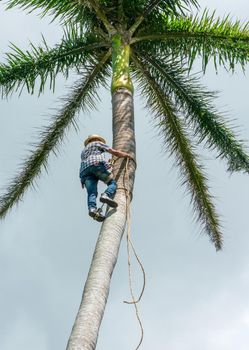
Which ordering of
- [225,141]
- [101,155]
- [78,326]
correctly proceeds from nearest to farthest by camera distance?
[78,326] → [101,155] → [225,141]

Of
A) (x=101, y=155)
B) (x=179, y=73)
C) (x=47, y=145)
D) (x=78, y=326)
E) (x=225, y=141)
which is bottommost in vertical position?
(x=78, y=326)

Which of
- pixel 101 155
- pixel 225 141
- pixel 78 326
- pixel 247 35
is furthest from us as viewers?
pixel 225 141

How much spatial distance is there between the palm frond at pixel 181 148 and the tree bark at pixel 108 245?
2139mm

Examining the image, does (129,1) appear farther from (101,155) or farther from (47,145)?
(101,155)

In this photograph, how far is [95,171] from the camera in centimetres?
854

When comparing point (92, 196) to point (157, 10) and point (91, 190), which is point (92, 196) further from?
point (157, 10)

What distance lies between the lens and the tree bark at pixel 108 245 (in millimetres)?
6180

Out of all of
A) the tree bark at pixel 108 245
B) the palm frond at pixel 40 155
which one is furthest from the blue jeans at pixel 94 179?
the palm frond at pixel 40 155

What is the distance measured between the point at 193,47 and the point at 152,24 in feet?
2.91

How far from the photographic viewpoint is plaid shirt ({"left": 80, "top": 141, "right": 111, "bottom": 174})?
8570 millimetres

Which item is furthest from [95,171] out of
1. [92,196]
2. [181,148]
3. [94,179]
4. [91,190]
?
[181,148]

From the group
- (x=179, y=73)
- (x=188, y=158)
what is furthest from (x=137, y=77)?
(x=188, y=158)

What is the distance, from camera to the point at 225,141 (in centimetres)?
1194

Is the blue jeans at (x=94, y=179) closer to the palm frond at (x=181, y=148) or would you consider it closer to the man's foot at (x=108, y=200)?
the man's foot at (x=108, y=200)
